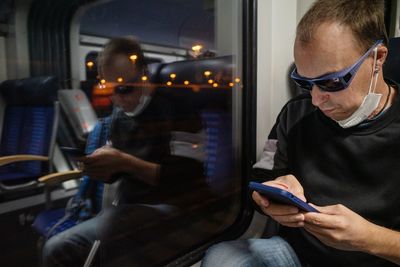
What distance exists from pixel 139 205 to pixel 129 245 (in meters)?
0.23

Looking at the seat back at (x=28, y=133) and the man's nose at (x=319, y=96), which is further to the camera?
the seat back at (x=28, y=133)

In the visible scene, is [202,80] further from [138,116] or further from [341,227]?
[341,227]

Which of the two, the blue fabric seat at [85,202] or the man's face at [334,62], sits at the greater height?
the man's face at [334,62]

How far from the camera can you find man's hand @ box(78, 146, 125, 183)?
141 cm

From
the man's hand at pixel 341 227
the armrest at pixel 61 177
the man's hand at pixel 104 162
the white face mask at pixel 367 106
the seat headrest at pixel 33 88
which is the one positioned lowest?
the armrest at pixel 61 177

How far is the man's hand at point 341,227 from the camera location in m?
0.83

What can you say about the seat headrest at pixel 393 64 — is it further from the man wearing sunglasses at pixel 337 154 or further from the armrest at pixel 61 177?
the armrest at pixel 61 177

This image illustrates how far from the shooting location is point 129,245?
5.38 feet

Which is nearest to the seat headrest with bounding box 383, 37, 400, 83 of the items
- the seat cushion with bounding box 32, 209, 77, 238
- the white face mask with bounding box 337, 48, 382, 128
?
the white face mask with bounding box 337, 48, 382, 128

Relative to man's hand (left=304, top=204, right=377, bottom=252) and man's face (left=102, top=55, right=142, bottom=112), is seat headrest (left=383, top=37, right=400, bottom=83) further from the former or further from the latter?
man's face (left=102, top=55, right=142, bottom=112)

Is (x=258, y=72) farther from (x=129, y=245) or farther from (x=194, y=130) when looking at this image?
(x=129, y=245)

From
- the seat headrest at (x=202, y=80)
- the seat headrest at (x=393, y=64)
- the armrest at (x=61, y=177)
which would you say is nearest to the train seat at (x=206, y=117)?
the seat headrest at (x=202, y=80)

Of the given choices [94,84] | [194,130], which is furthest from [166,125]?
[94,84]

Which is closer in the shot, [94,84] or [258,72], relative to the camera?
[94,84]
